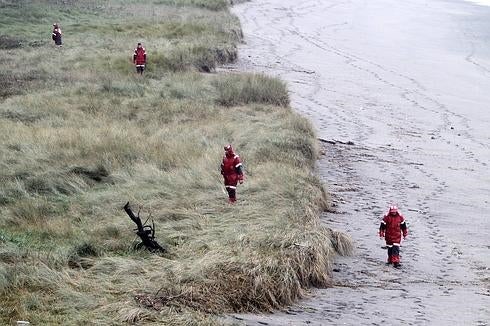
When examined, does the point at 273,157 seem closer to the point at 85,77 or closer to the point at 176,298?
the point at 176,298

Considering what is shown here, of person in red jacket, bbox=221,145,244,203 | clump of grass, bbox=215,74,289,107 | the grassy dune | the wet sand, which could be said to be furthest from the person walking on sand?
person in red jacket, bbox=221,145,244,203

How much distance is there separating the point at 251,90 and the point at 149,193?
12.4 m

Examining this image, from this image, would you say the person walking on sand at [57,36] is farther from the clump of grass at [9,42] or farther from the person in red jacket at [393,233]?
the person in red jacket at [393,233]

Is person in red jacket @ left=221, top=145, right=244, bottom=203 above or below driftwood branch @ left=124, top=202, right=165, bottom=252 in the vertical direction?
above

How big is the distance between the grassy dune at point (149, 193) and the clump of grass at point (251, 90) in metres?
0.06

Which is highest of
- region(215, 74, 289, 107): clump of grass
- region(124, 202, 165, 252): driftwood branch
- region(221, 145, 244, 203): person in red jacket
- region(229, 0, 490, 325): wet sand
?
region(221, 145, 244, 203): person in red jacket

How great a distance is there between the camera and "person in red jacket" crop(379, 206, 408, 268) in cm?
1427

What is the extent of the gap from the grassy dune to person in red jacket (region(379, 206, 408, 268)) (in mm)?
812

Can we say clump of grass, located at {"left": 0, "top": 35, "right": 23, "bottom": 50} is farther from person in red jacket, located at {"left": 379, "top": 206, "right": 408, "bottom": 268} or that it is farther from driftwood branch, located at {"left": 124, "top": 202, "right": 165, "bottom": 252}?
person in red jacket, located at {"left": 379, "top": 206, "right": 408, "bottom": 268}

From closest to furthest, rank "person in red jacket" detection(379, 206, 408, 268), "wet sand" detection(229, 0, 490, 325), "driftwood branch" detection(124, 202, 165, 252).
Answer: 1. "driftwood branch" detection(124, 202, 165, 252)
2. "wet sand" detection(229, 0, 490, 325)
3. "person in red jacket" detection(379, 206, 408, 268)

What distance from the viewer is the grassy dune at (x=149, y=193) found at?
35.8 ft

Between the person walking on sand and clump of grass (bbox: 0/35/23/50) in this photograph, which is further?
the person walking on sand

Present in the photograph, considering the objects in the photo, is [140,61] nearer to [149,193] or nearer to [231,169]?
[149,193]

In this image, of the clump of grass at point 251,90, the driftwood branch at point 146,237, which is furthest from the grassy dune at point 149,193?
the driftwood branch at point 146,237
